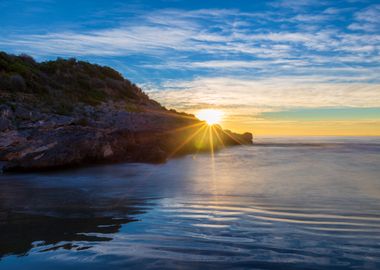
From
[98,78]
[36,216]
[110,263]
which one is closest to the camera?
[110,263]

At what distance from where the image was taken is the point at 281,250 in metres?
4.77

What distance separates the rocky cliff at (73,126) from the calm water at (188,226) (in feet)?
14.4

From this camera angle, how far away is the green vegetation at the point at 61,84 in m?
21.6

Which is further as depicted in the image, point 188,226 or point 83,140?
point 83,140

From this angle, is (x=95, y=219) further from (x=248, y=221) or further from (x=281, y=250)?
(x=281, y=250)

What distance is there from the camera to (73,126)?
56.6ft

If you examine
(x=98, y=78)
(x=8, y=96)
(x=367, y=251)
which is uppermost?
(x=98, y=78)

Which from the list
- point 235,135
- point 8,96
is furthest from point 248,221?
point 235,135

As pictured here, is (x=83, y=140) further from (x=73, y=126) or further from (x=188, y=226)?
(x=188, y=226)

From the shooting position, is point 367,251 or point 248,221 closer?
point 367,251

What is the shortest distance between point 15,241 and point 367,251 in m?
5.32

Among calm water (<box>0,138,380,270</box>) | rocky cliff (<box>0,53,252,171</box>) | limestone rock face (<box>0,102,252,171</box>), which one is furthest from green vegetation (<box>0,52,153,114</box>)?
calm water (<box>0,138,380,270</box>)

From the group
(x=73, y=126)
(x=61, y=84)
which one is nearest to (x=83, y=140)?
(x=73, y=126)

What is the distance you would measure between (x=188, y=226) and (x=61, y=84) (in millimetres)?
28359
